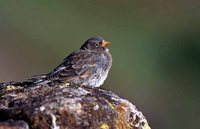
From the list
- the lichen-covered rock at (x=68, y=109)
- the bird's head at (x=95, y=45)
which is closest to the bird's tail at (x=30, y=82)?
the lichen-covered rock at (x=68, y=109)

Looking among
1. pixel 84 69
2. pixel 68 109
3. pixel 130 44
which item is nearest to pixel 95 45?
pixel 84 69

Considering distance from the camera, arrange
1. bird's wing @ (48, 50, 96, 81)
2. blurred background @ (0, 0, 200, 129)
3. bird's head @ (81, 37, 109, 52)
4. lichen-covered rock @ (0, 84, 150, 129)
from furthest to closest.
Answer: blurred background @ (0, 0, 200, 129)
bird's head @ (81, 37, 109, 52)
bird's wing @ (48, 50, 96, 81)
lichen-covered rock @ (0, 84, 150, 129)

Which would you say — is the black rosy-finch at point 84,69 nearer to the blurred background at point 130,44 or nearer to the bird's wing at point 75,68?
the bird's wing at point 75,68

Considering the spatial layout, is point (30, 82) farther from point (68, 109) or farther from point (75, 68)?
point (75, 68)

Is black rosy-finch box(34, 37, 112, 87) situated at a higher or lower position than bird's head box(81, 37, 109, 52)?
lower

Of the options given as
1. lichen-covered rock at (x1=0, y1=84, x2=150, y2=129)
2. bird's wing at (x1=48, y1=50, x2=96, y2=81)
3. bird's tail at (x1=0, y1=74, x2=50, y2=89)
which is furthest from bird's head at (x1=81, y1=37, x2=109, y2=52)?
lichen-covered rock at (x1=0, y1=84, x2=150, y2=129)

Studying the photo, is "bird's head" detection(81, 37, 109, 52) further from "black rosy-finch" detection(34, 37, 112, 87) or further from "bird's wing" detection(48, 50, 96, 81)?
"bird's wing" detection(48, 50, 96, 81)

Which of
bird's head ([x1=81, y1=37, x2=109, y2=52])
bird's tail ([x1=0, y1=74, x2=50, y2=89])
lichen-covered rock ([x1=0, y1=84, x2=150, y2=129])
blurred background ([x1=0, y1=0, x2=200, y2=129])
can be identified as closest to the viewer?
lichen-covered rock ([x1=0, y1=84, x2=150, y2=129])
